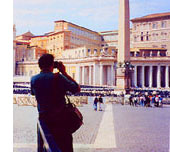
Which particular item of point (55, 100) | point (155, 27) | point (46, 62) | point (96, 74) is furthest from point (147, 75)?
point (55, 100)

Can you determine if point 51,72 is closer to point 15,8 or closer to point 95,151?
point 95,151

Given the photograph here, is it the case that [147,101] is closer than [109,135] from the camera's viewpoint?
No

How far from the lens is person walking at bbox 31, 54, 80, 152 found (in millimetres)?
2404

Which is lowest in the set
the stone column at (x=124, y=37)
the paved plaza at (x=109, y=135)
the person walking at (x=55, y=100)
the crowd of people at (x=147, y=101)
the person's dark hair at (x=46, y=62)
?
the paved plaza at (x=109, y=135)

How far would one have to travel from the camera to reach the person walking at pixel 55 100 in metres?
2.40

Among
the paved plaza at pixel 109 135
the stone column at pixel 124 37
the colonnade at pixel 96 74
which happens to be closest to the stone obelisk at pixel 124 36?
the stone column at pixel 124 37

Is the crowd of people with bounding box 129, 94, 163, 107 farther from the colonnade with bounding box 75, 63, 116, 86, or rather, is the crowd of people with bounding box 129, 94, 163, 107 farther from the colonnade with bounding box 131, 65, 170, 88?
the colonnade with bounding box 131, 65, 170, 88

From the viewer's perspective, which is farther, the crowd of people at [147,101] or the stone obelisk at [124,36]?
the crowd of people at [147,101]

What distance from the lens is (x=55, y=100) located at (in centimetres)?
241

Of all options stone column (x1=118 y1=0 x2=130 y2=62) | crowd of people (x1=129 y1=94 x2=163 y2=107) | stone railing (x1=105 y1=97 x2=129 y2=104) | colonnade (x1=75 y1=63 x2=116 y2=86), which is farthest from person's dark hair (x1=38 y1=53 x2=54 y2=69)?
stone railing (x1=105 y1=97 x2=129 y2=104)

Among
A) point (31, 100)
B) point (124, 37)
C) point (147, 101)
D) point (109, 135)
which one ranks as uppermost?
point (124, 37)

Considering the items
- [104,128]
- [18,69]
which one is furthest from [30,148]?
[18,69]

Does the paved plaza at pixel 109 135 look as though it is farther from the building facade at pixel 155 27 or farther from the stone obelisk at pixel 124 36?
the stone obelisk at pixel 124 36

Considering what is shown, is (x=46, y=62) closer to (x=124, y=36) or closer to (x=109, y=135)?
(x=109, y=135)
